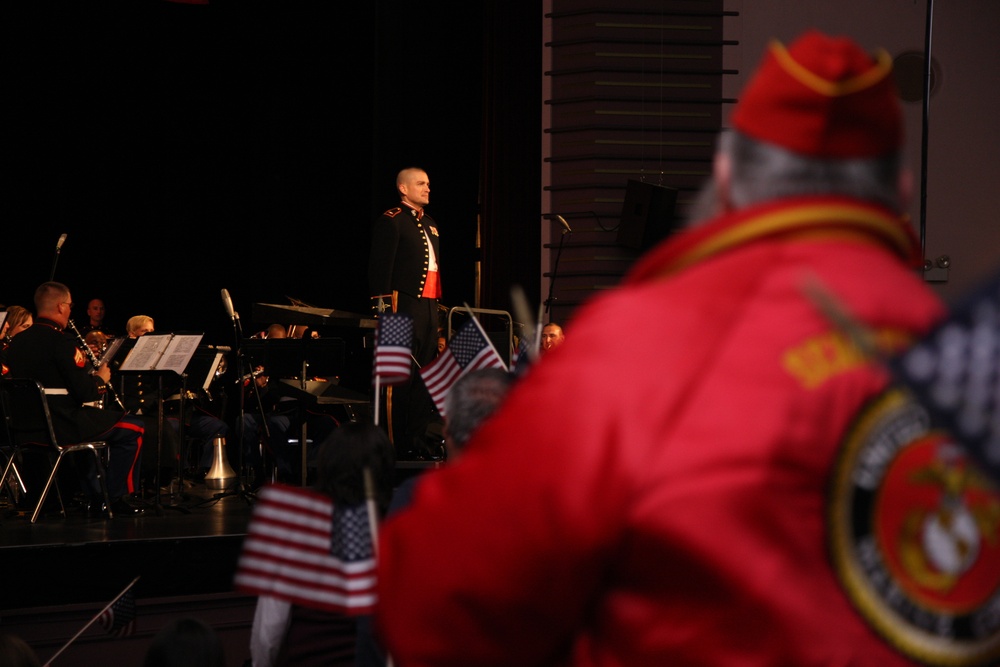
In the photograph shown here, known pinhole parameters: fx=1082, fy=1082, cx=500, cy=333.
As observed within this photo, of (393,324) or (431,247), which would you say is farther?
(431,247)

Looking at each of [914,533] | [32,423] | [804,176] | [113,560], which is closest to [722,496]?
[914,533]

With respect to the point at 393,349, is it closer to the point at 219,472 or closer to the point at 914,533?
the point at 914,533

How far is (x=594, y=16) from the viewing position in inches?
344

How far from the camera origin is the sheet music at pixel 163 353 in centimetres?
649

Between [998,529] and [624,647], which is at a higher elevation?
[998,529]

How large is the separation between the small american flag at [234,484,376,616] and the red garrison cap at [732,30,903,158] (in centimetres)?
147

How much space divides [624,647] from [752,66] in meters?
8.68

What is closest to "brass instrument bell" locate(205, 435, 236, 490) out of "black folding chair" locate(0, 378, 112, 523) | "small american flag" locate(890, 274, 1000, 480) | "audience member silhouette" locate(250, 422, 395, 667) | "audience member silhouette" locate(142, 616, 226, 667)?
"black folding chair" locate(0, 378, 112, 523)

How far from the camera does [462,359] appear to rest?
13.5ft

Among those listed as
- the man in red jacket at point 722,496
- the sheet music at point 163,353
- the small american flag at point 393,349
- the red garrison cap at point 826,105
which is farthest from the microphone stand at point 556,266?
the man in red jacket at point 722,496

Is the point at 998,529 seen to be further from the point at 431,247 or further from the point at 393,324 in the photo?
the point at 431,247

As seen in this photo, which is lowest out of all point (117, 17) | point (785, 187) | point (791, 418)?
point (791, 418)

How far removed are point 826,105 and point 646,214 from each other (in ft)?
24.1

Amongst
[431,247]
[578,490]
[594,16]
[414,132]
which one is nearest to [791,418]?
[578,490]
